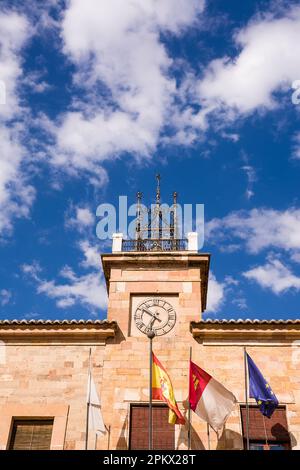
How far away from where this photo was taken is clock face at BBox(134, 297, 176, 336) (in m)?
18.8

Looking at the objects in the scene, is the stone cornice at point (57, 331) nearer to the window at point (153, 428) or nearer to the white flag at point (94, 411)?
the white flag at point (94, 411)

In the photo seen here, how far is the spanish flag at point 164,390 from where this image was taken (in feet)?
51.4

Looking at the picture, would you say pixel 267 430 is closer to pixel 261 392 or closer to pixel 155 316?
pixel 261 392

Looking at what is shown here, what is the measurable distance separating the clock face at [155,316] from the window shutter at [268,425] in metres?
3.50

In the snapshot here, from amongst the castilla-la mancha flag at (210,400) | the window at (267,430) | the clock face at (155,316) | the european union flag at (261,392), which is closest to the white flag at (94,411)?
the castilla-la mancha flag at (210,400)

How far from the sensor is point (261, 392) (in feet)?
53.4

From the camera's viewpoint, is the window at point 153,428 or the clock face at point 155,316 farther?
the clock face at point 155,316

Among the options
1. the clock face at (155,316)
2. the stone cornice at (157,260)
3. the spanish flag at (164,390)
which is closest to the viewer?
the spanish flag at (164,390)

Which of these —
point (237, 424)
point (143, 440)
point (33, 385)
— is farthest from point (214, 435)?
point (33, 385)

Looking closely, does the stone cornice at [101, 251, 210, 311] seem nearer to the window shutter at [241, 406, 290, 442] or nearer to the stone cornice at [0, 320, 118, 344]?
the stone cornice at [0, 320, 118, 344]

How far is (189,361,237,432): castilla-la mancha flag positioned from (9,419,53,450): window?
4.07m

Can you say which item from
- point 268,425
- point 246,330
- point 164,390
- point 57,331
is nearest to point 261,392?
point 268,425

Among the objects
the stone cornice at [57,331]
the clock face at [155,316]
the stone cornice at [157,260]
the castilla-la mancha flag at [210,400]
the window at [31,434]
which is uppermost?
the stone cornice at [157,260]

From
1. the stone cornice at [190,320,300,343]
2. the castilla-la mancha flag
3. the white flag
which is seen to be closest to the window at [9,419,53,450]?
the white flag
